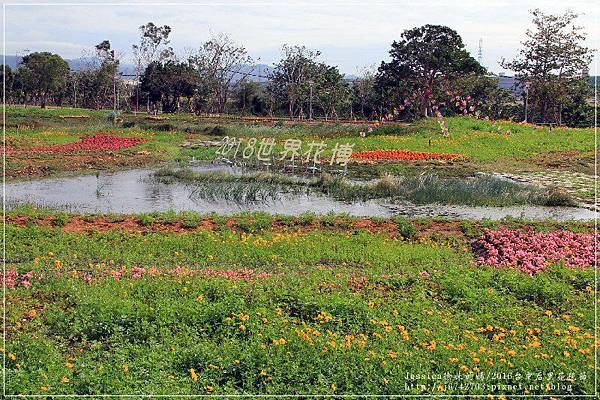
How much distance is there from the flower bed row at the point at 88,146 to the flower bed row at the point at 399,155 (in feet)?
35.5

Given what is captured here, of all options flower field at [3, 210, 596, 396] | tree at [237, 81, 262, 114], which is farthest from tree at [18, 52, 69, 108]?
flower field at [3, 210, 596, 396]

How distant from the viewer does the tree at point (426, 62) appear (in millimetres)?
39750

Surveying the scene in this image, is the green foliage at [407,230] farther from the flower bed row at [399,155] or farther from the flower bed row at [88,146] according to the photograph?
the flower bed row at [88,146]

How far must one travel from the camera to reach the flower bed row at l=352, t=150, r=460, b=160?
88.9ft

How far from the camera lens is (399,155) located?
2744 centimetres

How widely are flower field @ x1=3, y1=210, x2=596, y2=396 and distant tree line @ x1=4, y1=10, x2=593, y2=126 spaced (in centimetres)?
2989

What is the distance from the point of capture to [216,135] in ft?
119

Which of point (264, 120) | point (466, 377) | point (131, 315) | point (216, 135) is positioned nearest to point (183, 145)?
point (216, 135)

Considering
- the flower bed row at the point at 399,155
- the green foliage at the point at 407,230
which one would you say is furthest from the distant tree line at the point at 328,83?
the green foliage at the point at 407,230

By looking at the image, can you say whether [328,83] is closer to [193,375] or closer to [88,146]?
[88,146]

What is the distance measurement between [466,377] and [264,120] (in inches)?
1541

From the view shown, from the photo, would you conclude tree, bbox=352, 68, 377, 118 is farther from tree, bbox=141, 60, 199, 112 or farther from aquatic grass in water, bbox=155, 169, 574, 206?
aquatic grass in water, bbox=155, 169, 574, 206

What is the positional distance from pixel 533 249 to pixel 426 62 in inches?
1167

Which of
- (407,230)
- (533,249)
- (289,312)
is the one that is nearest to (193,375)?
(289,312)
